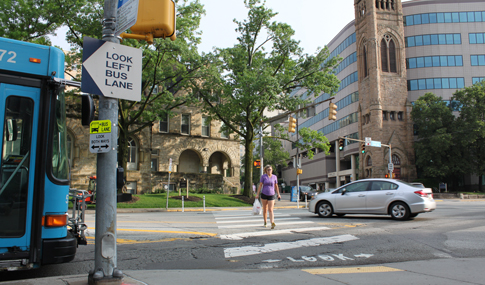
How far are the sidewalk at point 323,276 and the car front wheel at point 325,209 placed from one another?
7457 mm

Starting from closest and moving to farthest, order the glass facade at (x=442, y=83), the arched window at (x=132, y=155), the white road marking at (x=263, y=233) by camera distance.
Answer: the white road marking at (x=263, y=233) → the arched window at (x=132, y=155) → the glass facade at (x=442, y=83)

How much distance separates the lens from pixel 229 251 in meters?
7.30

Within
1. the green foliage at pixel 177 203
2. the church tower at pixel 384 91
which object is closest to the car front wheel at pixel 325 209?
the green foliage at pixel 177 203

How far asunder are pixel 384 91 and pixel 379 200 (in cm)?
4511

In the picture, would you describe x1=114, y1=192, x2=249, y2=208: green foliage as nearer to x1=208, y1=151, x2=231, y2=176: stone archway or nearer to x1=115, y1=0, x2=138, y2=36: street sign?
x1=208, y1=151, x2=231, y2=176: stone archway

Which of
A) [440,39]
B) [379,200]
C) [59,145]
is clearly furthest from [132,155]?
[440,39]

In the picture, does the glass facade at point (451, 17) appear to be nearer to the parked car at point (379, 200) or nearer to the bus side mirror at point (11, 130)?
the parked car at point (379, 200)

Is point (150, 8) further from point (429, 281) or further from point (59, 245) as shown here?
point (429, 281)

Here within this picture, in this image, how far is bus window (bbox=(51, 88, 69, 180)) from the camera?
525 centimetres

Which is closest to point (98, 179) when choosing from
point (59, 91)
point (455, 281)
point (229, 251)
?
point (59, 91)

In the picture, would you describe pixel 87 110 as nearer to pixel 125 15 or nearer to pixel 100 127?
pixel 100 127

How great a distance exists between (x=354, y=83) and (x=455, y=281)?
58.5 m

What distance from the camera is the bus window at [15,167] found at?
4828 mm

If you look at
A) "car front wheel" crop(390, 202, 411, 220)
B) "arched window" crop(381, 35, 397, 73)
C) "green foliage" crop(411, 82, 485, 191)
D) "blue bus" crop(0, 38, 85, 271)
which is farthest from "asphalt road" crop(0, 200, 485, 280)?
"arched window" crop(381, 35, 397, 73)
